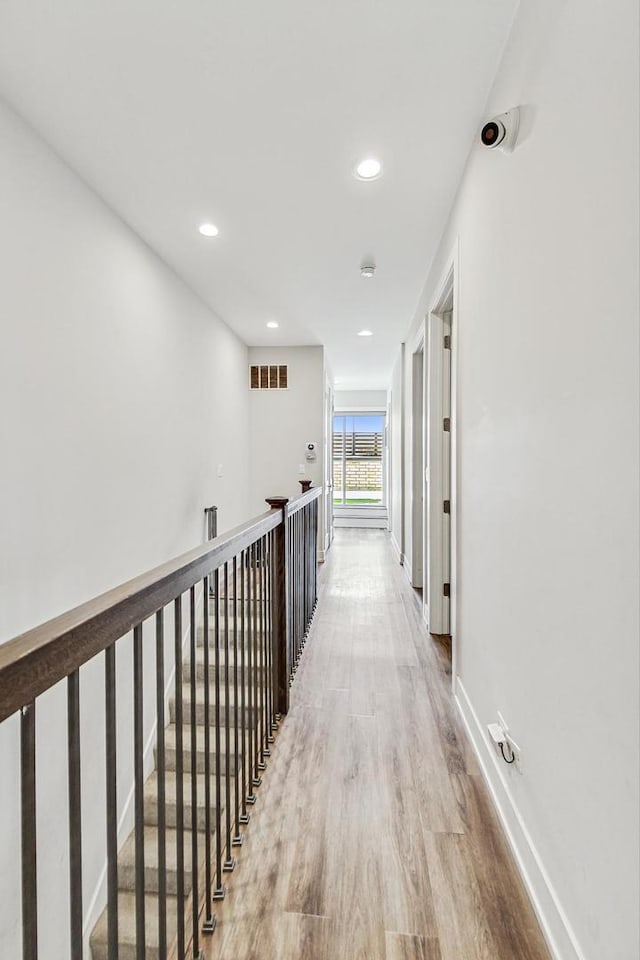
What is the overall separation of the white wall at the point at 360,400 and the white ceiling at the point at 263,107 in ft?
21.6

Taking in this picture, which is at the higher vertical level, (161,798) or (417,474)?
(417,474)

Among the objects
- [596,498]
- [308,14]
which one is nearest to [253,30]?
[308,14]

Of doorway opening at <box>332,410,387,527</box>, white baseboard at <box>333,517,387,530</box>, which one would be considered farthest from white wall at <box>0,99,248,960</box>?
doorway opening at <box>332,410,387,527</box>

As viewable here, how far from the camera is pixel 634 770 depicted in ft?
2.64

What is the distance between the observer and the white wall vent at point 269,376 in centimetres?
568

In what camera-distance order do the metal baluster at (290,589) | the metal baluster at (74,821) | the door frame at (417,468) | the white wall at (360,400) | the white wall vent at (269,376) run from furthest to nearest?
1. the white wall at (360,400)
2. the white wall vent at (269,376)
3. the door frame at (417,468)
4. the metal baluster at (290,589)
5. the metal baluster at (74,821)

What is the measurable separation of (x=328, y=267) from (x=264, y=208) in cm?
89

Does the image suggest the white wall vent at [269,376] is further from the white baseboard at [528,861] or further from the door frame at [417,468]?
the white baseboard at [528,861]

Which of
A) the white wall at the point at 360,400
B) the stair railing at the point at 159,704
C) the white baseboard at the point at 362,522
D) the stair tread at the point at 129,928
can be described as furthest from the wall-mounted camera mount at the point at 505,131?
the white wall at the point at 360,400

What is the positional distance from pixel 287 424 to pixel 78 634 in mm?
5047

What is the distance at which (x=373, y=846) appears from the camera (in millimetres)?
1468

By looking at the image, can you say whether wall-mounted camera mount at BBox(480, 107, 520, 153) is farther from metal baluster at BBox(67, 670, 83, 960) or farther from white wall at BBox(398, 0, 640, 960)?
metal baluster at BBox(67, 670, 83, 960)

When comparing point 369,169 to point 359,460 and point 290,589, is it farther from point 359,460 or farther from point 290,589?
point 359,460

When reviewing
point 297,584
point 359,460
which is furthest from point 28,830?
point 359,460
